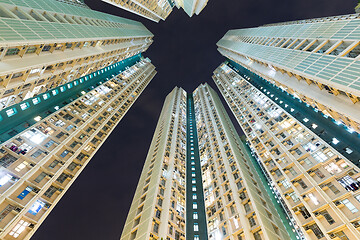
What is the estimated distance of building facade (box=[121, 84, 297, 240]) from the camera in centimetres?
3384

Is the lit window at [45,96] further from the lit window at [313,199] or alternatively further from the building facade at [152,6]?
the lit window at [313,199]

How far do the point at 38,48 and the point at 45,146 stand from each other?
61.7 ft

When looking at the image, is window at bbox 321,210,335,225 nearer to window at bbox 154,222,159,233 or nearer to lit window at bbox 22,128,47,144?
window at bbox 154,222,159,233

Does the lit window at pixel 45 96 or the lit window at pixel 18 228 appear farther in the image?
the lit window at pixel 45 96

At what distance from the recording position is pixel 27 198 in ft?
96.4

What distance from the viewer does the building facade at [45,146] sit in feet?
91.4

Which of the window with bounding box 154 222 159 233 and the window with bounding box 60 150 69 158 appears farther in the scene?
the window with bounding box 60 150 69 158

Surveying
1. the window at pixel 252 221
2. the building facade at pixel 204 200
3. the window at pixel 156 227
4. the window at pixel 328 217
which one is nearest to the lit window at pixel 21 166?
the building facade at pixel 204 200

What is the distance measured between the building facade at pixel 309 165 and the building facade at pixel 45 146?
43.9m

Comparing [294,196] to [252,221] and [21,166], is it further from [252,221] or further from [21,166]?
[21,166]

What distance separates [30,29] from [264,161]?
57112 millimetres

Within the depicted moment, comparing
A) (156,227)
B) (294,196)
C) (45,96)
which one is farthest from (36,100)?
(294,196)

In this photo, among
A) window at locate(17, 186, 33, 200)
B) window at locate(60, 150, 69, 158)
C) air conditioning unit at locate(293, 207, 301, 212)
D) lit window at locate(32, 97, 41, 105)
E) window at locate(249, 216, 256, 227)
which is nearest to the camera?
window at locate(17, 186, 33, 200)

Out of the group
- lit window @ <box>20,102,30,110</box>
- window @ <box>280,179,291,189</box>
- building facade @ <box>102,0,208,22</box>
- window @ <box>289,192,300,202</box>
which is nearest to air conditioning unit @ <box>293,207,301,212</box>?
window @ <box>289,192,300,202</box>
